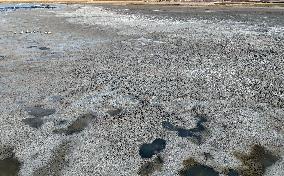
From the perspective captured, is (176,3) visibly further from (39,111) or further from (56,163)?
(56,163)

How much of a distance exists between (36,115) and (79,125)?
2176 millimetres

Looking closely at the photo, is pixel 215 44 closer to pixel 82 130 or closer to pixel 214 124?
pixel 214 124

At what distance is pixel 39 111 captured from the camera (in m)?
16.5

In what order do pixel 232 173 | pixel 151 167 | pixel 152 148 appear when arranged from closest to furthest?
pixel 232 173 → pixel 151 167 → pixel 152 148

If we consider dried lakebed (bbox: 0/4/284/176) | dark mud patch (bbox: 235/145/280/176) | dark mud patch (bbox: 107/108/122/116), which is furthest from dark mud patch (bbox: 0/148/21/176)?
dark mud patch (bbox: 235/145/280/176)

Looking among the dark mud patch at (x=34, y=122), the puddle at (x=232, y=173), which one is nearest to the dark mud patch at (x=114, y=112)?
the dark mud patch at (x=34, y=122)

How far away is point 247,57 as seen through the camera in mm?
24141

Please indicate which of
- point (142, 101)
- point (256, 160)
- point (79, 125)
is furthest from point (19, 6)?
point (256, 160)

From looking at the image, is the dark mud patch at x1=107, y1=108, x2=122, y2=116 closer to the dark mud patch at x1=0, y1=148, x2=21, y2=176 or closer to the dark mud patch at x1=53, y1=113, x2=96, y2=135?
the dark mud patch at x1=53, y1=113, x2=96, y2=135

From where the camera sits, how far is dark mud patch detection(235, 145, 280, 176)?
11.9 m

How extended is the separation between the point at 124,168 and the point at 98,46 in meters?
16.6

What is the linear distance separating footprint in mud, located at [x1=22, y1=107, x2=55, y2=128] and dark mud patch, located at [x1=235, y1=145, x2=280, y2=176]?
7.81m

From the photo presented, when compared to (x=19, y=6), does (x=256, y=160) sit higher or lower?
lower

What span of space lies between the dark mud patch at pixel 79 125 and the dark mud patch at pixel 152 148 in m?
2.87
